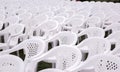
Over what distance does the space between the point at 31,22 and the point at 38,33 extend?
81 cm

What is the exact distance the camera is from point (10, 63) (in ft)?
8.91

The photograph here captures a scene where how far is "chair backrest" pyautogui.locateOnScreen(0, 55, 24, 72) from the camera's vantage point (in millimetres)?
2637

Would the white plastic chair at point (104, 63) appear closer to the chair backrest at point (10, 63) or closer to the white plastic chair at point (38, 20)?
the chair backrest at point (10, 63)

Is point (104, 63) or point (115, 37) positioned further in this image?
point (115, 37)

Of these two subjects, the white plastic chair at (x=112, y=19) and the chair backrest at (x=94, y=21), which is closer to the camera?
the chair backrest at (x=94, y=21)

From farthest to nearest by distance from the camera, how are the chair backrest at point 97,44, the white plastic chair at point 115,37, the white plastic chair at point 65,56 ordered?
the white plastic chair at point 115,37 → the chair backrest at point 97,44 → the white plastic chair at point 65,56

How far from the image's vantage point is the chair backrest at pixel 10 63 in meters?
2.64

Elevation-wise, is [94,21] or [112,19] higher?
[94,21]

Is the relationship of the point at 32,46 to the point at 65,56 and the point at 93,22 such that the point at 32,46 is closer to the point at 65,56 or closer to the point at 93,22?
the point at 65,56

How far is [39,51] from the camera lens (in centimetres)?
351

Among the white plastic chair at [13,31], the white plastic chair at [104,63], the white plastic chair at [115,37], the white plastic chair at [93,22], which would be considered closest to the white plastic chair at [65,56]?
the white plastic chair at [104,63]

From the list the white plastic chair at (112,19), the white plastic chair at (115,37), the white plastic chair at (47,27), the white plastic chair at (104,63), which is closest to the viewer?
the white plastic chair at (104,63)

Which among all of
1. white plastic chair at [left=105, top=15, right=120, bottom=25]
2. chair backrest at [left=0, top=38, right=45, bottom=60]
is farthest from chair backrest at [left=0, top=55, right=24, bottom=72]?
white plastic chair at [left=105, top=15, right=120, bottom=25]

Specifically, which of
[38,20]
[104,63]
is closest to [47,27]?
[38,20]
